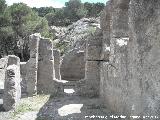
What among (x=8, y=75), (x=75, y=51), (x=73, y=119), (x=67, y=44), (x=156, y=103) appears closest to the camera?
(x=156, y=103)

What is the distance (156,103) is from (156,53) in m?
1.00

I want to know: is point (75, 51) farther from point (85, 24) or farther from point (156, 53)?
point (156, 53)

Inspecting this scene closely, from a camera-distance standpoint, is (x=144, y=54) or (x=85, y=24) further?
(x=85, y=24)

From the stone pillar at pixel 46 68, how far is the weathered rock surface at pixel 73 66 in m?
7.16

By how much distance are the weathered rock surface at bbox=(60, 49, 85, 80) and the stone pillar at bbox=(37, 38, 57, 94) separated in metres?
7.16

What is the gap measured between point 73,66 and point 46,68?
755cm

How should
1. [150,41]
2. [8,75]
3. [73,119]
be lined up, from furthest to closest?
1. [8,75]
2. [73,119]
3. [150,41]

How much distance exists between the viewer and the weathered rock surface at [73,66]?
25.2 metres

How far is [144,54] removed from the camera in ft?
25.9

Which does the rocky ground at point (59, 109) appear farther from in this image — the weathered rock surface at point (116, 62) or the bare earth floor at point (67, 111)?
the weathered rock surface at point (116, 62)

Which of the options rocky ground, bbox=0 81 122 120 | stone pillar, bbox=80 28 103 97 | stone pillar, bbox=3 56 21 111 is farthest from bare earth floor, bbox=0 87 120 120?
stone pillar, bbox=80 28 103 97

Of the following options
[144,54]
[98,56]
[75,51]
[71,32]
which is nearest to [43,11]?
[71,32]

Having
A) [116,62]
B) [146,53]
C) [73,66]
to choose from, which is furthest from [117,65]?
[73,66]

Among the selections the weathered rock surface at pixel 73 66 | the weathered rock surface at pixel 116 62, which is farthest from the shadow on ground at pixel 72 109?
the weathered rock surface at pixel 73 66
